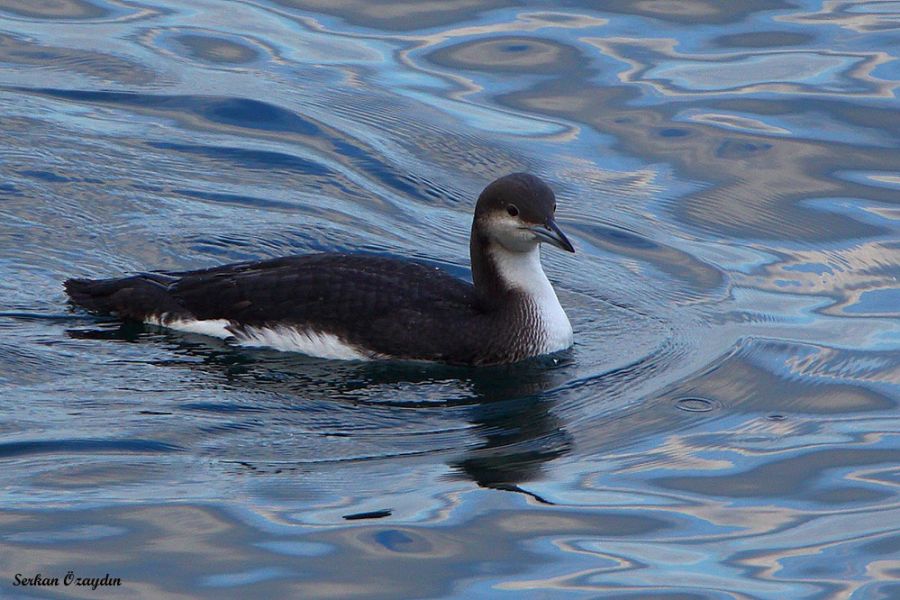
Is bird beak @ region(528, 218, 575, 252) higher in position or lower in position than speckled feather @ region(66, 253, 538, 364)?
higher

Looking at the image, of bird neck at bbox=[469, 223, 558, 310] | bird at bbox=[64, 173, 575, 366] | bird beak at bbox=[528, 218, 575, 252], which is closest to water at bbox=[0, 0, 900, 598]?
bird at bbox=[64, 173, 575, 366]

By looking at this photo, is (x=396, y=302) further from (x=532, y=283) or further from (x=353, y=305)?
(x=532, y=283)

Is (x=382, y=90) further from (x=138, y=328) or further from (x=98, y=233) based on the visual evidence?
(x=138, y=328)

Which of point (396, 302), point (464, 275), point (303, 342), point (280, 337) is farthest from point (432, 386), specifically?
point (464, 275)

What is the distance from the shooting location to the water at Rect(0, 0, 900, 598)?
7.56 meters

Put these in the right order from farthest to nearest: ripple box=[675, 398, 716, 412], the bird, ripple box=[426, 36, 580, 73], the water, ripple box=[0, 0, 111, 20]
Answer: ripple box=[0, 0, 111, 20] < ripple box=[426, 36, 580, 73] < the bird < ripple box=[675, 398, 716, 412] < the water

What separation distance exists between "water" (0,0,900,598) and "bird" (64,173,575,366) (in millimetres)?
171

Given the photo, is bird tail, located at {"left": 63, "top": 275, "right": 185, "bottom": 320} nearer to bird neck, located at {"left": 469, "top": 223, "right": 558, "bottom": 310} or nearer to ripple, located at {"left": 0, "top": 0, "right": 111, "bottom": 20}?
bird neck, located at {"left": 469, "top": 223, "right": 558, "bottom": 310}

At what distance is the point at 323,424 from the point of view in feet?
29.0

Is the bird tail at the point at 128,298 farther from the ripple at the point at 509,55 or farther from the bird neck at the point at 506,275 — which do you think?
the ripple at the point at 509,55

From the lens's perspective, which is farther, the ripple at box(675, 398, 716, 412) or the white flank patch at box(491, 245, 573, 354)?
the white flank patch at box(491, 245, 573, 354)

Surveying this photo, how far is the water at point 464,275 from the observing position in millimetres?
7559

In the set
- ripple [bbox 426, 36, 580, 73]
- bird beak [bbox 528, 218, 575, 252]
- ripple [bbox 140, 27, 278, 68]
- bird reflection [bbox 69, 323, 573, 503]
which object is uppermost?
ripple [bbox 426, 36, 580, 73]

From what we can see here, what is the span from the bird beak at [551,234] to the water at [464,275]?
2.61 feet
